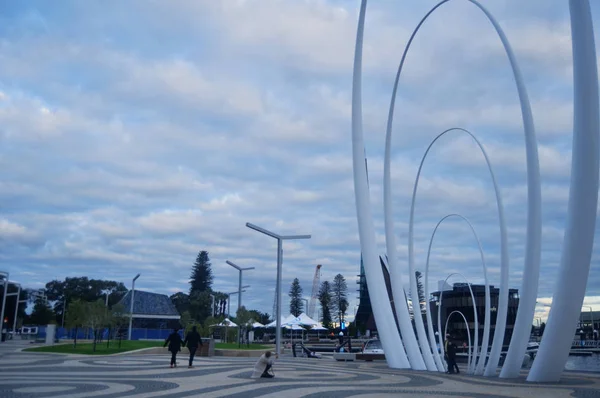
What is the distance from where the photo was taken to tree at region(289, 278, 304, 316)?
141 meters

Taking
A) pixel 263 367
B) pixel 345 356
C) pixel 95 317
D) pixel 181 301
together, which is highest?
pixel 181 301

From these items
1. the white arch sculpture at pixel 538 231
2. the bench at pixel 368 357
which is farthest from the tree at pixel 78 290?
the white arch sculpture at pixel 538 231

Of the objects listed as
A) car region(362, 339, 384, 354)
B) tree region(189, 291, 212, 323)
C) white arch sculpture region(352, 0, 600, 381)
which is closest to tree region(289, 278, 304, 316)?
tree region(189, 291, 212, 323)

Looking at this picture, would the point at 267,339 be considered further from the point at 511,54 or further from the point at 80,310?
the point at 511,54

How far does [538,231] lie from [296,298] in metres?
127

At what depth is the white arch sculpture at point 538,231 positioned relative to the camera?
48.9 ft

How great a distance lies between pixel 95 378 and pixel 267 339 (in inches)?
1912

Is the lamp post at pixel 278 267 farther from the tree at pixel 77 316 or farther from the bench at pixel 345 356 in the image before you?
the tree at pixel 77 316

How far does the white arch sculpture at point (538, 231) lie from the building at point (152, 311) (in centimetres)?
7084

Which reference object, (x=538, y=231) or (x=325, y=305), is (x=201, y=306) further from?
(x=538, y=231)

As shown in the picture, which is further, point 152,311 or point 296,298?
Answer: point 296,298

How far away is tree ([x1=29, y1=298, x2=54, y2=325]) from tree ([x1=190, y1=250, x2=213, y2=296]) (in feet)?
92.9

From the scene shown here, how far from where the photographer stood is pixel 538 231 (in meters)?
18.5

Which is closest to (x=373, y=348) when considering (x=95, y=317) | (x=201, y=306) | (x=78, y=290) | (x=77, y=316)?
(x=95, y=317)
